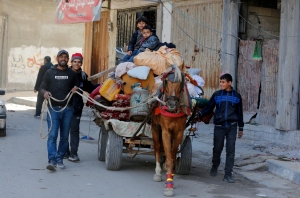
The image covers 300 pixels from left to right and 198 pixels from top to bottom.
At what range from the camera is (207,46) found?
1574 centimetres

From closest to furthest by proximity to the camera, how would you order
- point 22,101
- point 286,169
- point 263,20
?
point 286,169, point 263,20, point 22,101

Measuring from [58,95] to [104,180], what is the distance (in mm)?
1702

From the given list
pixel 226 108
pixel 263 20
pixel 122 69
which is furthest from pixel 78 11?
A: pixel 226 108

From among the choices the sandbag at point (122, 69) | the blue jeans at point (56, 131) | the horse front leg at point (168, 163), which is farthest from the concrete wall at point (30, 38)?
the horse front leg at point (168, 163)

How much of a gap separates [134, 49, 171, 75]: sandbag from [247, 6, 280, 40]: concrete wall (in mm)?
6075

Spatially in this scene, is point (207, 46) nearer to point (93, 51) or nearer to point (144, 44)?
point (144, 44)

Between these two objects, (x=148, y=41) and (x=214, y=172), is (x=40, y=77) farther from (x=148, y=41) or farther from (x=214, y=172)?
(x=214, y=172)

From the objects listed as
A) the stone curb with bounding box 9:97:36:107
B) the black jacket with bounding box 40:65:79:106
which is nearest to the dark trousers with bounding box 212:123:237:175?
the black jacket with bounding box 40:65:79:106

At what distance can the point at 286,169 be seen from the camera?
9.66 m

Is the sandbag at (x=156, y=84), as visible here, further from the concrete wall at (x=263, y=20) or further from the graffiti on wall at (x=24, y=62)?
the graffiti on wall at (x=24, y=62)

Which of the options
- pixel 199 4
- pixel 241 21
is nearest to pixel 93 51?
pixel 199 4

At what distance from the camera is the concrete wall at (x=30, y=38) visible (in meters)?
30.4

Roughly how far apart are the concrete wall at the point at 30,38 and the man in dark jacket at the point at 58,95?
2182 centimetres

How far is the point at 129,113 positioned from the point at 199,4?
7602 mm
